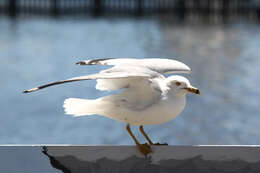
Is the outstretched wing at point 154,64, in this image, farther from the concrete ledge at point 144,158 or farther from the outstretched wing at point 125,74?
the concrete ledge at point 144,158

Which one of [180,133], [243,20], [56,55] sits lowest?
[243,20]

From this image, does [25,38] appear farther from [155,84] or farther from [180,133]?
[155,84]

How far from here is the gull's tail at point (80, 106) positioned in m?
3.22

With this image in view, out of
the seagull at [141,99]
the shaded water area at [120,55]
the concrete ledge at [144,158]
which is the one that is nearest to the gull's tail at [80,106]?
the seagull at [141,99]

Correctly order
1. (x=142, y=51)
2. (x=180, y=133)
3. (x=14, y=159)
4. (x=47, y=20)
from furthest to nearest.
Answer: (x=47, y=20)
(x=142, y=51)
(x=180, y=133)
(x=14, y=159)

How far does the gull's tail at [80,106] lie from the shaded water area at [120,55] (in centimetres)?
552

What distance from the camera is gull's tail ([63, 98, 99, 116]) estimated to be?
127 inches

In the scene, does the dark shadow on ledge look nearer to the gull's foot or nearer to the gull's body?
the gull's foot

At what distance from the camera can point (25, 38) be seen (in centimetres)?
2425

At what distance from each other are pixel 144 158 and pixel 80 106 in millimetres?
459

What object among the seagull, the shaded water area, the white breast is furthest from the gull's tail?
the shaded water area

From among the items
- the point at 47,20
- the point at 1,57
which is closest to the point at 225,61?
the point at 1,57

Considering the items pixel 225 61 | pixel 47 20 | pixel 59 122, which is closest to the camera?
pixel 59 122

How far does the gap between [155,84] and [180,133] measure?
6.52 metres
